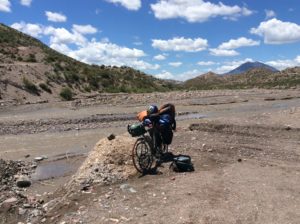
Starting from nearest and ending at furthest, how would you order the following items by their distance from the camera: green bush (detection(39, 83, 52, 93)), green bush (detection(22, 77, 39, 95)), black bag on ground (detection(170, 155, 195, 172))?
black bag on ground (detection(170, 155, 195, 172)) → green bush (detection(22, 77, 39, 95)) → green bush (detection(39, 83, 52, 93))

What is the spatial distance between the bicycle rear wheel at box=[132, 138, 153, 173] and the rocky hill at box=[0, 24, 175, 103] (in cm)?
3224

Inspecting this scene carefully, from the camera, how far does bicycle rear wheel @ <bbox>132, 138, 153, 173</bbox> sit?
1331cm

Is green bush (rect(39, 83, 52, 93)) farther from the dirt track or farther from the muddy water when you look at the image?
the dirt track

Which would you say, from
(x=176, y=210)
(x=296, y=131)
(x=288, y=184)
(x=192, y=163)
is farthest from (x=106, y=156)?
(x=296, y=131)

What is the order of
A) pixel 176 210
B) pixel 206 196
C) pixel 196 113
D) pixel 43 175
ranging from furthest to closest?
pixel 196 113, pixel 43 175, pixel 206 196, pixel 176 210

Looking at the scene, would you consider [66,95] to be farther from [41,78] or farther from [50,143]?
[50,143]

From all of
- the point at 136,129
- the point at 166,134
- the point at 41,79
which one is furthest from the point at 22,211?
the point at 41,79

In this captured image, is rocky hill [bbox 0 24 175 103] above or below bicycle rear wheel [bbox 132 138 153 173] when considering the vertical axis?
above

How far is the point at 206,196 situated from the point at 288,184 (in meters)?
2.54

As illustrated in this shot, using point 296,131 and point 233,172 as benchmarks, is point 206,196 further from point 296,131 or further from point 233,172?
point 296,131

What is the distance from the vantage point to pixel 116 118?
110ft

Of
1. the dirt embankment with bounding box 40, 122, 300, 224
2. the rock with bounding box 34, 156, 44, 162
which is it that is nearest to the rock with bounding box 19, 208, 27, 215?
the dirt embankment with bounding box 40, 122, 300, 224

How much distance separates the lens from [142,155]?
1343 centimetres

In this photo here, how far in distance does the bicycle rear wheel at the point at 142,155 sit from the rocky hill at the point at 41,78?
106ft
